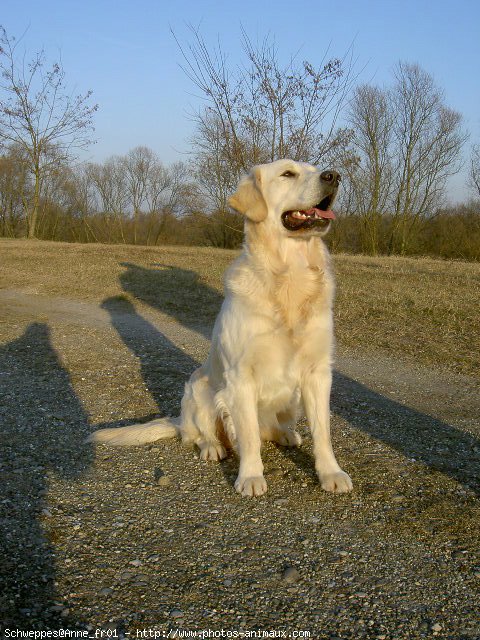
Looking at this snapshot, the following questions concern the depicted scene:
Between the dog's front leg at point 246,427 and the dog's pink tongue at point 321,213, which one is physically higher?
the dog's pink tongue at point 321,213

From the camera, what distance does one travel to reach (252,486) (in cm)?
286

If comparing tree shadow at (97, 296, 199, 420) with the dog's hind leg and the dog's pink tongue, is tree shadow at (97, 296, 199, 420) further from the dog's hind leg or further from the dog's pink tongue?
the dog's pink tongue

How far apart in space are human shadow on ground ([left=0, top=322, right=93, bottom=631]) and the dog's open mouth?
178 cm

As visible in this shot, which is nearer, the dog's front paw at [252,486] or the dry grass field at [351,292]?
the dog's front paw at [252,486]

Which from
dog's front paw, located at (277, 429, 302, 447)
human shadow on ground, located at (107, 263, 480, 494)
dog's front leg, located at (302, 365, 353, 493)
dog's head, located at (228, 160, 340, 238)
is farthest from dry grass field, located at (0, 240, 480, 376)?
dog's head, located at (228, 160, 340, 238)

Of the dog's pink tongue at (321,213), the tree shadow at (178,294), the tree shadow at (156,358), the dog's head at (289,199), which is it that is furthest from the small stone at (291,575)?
the tree shadow at (178,294)

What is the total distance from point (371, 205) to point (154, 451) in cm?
2490

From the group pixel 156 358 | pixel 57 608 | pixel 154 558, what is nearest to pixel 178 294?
pixel 156 358

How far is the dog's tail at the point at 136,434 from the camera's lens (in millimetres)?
3461

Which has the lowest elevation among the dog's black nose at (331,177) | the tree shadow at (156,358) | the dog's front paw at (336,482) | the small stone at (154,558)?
the tree shadow at (156,358)

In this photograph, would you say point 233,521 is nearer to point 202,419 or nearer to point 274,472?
point 274,472

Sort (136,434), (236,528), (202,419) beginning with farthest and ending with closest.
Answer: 1. (136,434)
2. (202,419)
3. (236,528)

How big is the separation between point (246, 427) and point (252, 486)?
12.0 inches

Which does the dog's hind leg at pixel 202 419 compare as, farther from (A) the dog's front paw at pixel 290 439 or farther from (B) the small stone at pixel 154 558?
(B) the small stone at pixel 154 558
